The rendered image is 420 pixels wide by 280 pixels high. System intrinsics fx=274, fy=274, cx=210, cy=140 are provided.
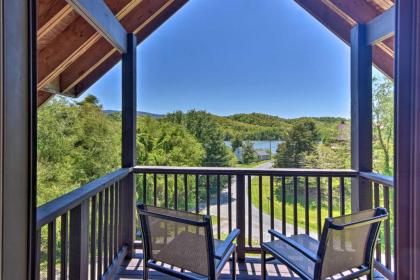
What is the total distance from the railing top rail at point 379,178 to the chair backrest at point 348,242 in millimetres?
760

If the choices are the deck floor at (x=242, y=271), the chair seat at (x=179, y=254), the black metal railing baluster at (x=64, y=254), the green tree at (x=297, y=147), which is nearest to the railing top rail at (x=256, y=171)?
the deck floor at (x=242, y=271)

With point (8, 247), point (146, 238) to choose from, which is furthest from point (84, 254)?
point (8, 247)

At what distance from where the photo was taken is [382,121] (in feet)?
11.5

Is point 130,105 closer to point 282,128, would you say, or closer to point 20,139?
point 20,139

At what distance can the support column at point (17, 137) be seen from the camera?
0.94 m

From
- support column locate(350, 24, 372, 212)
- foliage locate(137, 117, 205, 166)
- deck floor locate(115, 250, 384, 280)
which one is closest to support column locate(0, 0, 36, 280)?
deck floor locate(115, 250, 384, 280)

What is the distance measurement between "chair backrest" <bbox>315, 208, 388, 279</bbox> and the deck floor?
925 millimetres

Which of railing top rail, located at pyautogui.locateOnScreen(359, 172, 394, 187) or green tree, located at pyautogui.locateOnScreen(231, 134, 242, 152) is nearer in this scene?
railing top rail, located at pyautogui.locateOnScreen(359, 172, 394, 187)

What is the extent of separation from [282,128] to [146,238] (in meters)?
3.99

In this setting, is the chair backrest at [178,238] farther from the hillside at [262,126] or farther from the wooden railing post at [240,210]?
the hillside at [262,126]

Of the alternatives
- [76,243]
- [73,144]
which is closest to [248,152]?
[76,243]

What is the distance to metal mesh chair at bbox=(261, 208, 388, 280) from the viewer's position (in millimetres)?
1739

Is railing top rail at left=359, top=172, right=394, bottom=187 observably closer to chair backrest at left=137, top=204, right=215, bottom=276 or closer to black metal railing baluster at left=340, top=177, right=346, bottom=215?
black metal railing baluster at left=340, top=177, right=346, bottom=215

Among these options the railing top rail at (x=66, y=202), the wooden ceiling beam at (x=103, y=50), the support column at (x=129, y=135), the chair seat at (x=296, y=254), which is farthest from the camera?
the wooden ceiling beam at (x=103, y=50)
